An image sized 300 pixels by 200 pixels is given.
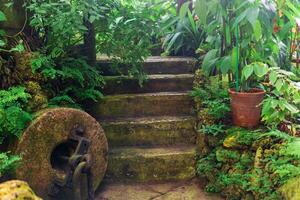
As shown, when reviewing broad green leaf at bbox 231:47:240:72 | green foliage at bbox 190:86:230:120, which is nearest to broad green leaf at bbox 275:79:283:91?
broad green leaf at bbox 231:47:240:72

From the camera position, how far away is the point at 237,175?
3.04 metres

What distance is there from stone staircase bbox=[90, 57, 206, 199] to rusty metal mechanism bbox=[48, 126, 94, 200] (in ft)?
2.49

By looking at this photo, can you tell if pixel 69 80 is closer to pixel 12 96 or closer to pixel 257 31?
pixel 12 96

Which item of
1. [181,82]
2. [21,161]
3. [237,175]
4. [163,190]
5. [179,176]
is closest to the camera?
[21,161]

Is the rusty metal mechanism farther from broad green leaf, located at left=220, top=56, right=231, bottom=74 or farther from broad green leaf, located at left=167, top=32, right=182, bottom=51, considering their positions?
broad green leaf, located at left=167, top=32, right=182, bottom=51

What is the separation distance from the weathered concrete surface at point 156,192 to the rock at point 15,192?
1.21 m

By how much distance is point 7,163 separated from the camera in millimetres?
2424

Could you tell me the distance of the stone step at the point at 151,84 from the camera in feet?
13.8

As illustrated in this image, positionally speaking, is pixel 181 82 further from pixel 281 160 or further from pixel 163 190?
pixel 281 160

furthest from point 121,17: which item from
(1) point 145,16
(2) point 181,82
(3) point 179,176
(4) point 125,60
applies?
(3) point 179,176

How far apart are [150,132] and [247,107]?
44.2 inches

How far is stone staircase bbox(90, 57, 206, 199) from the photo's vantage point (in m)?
3.57

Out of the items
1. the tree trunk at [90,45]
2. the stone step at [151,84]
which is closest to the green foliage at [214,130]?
the stone step at [151,84]

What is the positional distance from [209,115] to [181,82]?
94cm
